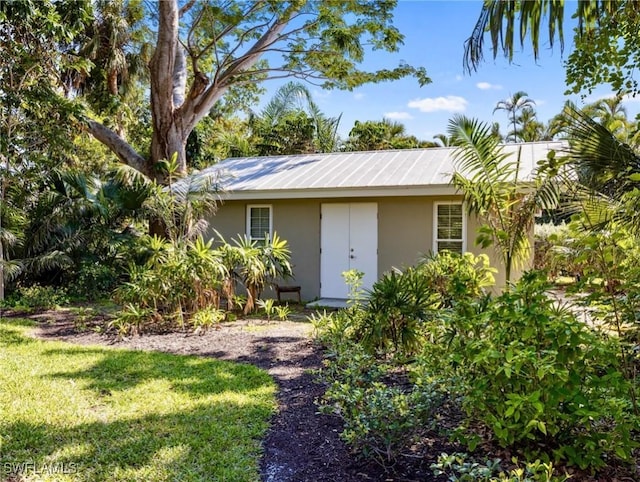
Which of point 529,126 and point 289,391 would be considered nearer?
point 289,391

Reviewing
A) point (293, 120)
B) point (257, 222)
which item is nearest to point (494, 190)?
point (257, 222)

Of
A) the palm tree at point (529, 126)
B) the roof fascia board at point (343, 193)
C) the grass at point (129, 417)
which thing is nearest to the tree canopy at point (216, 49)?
the roof fascia board at point (343, 193)

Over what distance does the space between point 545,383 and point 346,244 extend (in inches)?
307

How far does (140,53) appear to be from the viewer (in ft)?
53.5

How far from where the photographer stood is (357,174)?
10375 mm

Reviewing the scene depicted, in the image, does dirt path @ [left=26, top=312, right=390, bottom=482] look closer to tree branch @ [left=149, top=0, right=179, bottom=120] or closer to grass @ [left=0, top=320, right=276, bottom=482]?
grass @ [left=0, top=320, right=276, bottom=482]

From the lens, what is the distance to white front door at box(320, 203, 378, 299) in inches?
401

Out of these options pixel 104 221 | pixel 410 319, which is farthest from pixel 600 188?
pixel 104 221

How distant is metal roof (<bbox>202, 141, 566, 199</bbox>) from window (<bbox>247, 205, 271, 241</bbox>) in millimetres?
715

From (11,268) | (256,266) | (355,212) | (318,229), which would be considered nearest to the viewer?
(256,266)

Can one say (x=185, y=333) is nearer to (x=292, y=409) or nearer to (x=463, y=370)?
(x=292, y=409)

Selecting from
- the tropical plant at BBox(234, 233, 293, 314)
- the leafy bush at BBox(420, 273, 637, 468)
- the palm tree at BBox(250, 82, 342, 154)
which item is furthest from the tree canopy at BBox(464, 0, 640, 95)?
the palm tree at BBox(250, 82, 342, 154)

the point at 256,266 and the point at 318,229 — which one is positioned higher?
the point at 318,229

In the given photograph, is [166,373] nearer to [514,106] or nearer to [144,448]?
[144,448]
